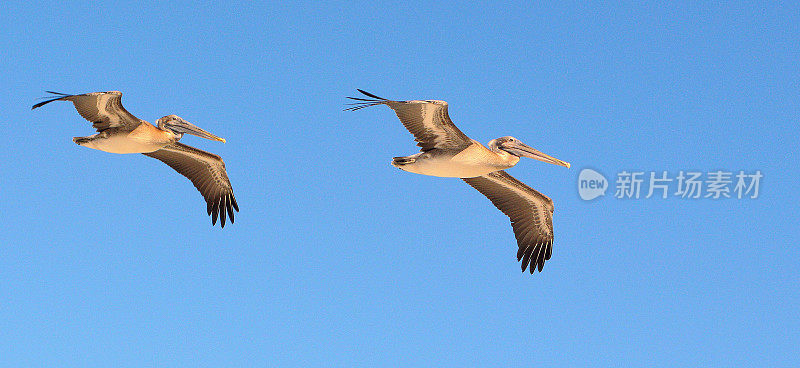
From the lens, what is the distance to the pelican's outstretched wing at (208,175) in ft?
68.9

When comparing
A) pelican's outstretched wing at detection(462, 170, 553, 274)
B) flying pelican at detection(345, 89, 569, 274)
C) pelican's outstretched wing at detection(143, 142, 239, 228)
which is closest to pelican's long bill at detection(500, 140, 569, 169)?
flying pelican at detection(345, 89, 569, 274)

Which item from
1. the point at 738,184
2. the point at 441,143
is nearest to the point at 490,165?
the point at 441,143

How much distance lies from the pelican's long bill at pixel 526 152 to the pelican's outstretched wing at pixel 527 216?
1429 millimetres

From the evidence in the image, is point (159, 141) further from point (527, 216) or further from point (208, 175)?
point (527, 216)

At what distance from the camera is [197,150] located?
67.9 feet

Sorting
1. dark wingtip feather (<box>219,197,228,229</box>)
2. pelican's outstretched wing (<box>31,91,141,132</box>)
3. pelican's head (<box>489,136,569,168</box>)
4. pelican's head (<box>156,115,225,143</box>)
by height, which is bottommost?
dark wingtip feather (<box>219,197,228,229</box>)

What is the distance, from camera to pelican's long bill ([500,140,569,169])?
59.4ft

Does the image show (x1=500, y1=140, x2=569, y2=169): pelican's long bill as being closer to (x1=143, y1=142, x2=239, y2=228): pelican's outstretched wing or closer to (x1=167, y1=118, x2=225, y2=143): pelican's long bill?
(x1=167, y1=118, x2=225, y2=143): pelican's long bill

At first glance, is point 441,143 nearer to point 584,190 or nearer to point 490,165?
point 490,165

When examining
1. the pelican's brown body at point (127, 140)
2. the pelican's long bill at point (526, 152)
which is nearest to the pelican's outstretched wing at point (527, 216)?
the pelican's long bill at point (526, 152)

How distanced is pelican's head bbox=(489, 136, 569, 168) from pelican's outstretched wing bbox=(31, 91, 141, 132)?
6.85 meters

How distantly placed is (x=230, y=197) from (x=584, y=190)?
25.4ft

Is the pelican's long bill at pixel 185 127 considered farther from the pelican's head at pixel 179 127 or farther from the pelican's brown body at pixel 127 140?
the pelican's brown body at pixel 127 140

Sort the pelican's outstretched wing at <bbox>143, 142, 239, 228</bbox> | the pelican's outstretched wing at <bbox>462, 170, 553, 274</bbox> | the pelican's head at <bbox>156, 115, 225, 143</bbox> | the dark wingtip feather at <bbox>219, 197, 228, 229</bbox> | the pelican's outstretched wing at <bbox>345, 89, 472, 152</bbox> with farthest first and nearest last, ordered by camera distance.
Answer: the dark wingtip feather at <bbox>219, 197, 228, 229</bbox>
the pelican's outstretched wing at <bbox>143, 142, 239, 228</bbox>
the pelican's outstretched wing at <bbox>462, 170, 553, 274</bbox>
the pelican's head at <bbox>156, 115, 225, 143</bbox>
the pelican's outstretched wing at <bbox>345, 89, 472, 152</bbox>
